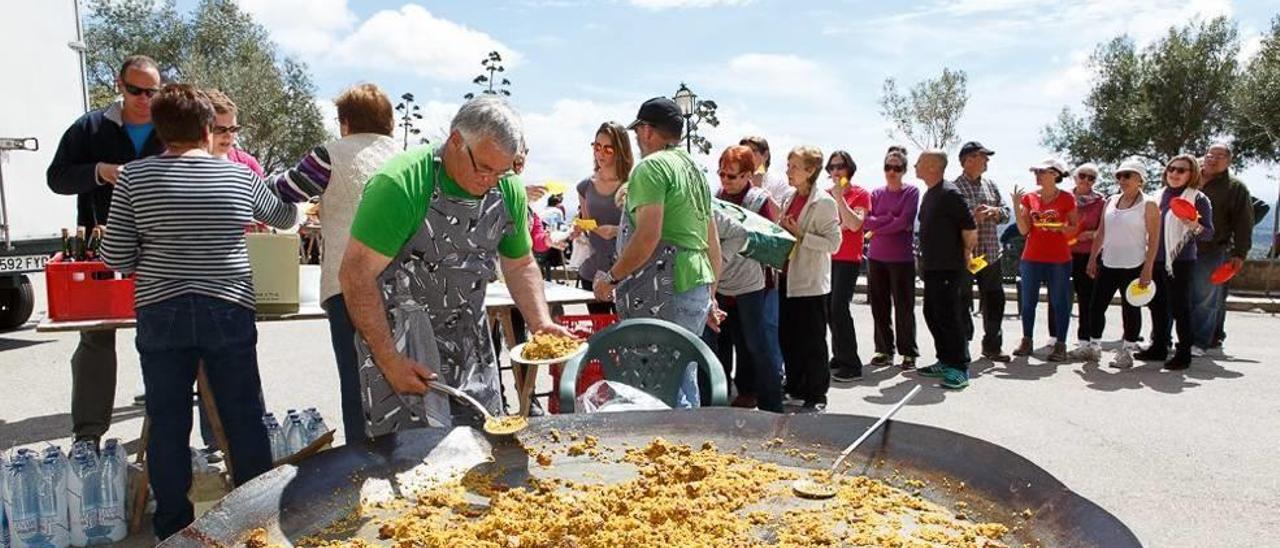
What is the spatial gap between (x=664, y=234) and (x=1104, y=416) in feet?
11.9

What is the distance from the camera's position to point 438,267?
8.45ft

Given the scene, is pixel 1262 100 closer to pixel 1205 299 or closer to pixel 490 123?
pixel 1205 299

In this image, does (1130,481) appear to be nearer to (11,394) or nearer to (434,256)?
(434,256)

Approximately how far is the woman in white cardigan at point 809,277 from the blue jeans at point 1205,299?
12.8 ft

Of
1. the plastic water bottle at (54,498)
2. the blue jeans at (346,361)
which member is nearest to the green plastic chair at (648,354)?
the blue jeans at (346,361)

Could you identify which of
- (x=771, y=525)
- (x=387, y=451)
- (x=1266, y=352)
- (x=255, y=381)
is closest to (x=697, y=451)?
(x=771, y=525)

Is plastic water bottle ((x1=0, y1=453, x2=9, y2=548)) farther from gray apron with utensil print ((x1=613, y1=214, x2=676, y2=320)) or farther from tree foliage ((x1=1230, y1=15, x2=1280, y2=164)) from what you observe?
tree foliage ((x1=1230, y1=15, x2=1280, y2=164))

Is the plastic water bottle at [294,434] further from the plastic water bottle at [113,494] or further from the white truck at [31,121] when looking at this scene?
the white truck at [31,121]

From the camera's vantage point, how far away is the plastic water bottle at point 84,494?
3.46 metres

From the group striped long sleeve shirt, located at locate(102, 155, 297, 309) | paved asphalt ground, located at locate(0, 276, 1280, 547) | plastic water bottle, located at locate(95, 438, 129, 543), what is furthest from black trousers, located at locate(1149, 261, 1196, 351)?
plastic water bottle, located at locate(95, 438, 129, 543)

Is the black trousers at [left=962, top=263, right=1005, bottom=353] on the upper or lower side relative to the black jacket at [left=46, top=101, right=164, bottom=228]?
lower

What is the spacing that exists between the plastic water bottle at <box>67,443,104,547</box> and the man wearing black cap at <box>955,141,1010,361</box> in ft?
20.7

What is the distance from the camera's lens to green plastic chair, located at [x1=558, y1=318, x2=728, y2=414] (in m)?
3.32

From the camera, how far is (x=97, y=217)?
4406mm
